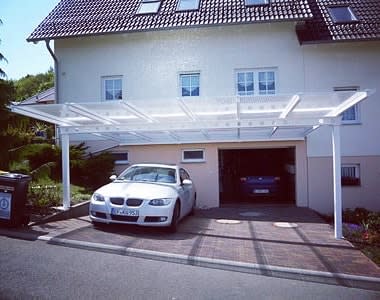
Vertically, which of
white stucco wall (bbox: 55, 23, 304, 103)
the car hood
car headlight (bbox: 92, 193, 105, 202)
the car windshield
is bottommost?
car headlight (bbox: 92, 193, 105, 202)

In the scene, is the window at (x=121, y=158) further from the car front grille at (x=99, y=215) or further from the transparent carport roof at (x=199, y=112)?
Result: the car front grille at (x=99, y=215)

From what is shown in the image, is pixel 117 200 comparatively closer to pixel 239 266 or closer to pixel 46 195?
pixel 46 195

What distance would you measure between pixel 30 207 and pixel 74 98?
22.8ft

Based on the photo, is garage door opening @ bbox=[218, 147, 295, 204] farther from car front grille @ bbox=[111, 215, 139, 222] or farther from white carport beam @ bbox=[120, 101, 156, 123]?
car front grille @ bbox=[111, 215, 139, 222]

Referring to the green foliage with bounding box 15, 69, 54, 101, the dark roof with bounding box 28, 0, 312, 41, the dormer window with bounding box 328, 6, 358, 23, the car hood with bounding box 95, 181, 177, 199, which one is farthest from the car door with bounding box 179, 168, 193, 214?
the green foliage with bounding box 15, 69, 54, 101

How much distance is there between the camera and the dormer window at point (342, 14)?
14469 millimetres

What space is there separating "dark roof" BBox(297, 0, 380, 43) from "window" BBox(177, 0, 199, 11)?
14.0 ft

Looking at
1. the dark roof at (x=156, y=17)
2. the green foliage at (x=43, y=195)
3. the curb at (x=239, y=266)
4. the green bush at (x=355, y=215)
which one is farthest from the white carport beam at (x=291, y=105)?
the green foliage at (x=43, y=195)

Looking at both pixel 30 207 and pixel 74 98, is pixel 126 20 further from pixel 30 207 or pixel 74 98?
pixel 30 207

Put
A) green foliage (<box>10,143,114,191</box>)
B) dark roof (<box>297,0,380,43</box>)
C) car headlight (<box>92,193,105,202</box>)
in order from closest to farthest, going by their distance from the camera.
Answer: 1. car headlight (<box>92,193,105,202</box>)
2. green foliage (<box>10,143,114,191</box>)
3. dark roof (<box>297,0,380,43</box>)

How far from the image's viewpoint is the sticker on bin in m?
8.00

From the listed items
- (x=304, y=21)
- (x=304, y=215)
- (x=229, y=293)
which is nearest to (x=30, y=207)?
(x=229, y=293)

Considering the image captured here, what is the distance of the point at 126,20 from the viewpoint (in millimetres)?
14953

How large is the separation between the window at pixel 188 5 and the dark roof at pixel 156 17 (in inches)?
8.3
